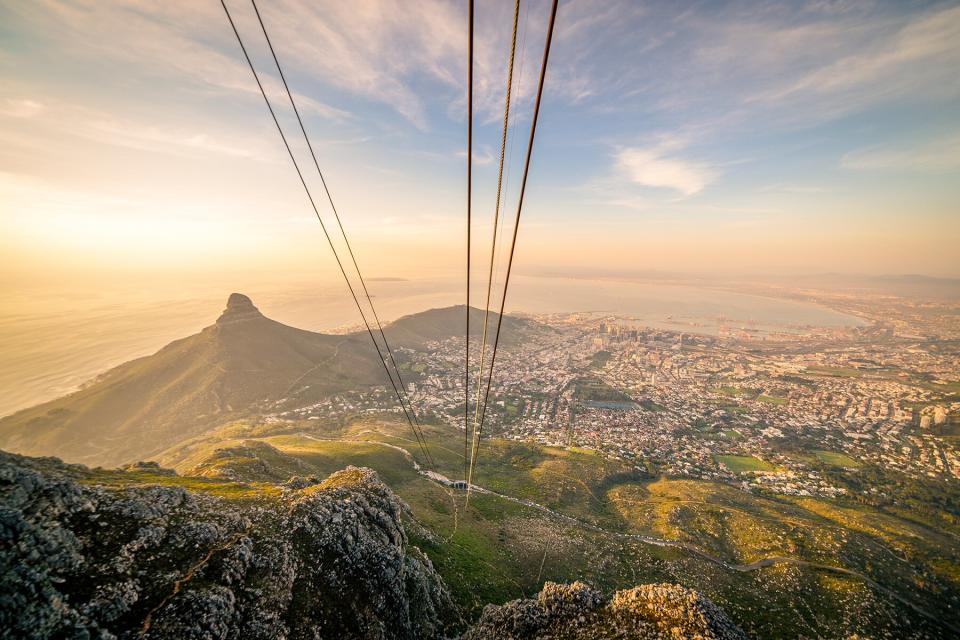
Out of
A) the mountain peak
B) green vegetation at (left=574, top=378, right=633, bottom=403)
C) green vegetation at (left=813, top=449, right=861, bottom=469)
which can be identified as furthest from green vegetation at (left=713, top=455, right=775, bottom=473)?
the mountain peak

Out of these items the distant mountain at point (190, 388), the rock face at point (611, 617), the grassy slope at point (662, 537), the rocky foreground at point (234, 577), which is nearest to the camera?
the rocky foreground at point (234, 577)

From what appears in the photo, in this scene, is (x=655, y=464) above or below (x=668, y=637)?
below

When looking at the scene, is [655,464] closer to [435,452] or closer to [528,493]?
[528,493]

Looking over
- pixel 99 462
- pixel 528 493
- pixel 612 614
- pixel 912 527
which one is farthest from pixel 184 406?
pixel 912 527

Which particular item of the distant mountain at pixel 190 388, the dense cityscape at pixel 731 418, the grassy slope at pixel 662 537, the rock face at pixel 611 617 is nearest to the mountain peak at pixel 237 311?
the distant mountain at pixel 190 388

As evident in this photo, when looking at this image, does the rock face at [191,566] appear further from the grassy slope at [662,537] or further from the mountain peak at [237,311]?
the mountain peak at [237,311]

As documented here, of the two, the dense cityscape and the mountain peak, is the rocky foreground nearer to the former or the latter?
the dense cityscape

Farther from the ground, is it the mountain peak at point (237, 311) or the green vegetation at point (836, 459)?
the mountain peak at point (237, 311)
